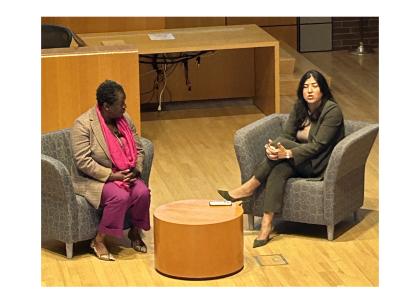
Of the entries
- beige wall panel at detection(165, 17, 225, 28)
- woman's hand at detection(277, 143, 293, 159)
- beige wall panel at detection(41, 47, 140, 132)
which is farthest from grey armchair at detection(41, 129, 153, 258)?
beige wall panel at detection(165, 17, 225, 28)

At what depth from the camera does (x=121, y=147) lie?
6.37m

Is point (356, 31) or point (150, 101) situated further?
point (356, 31)

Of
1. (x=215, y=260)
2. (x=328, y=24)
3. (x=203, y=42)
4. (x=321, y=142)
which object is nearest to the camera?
(x=215, y=260)

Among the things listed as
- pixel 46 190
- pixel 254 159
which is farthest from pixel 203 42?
pixel 46 190

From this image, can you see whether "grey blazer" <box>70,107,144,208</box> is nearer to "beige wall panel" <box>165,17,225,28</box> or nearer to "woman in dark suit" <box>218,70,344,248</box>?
"woman in dark suit" <box>218,70,344,248</box>

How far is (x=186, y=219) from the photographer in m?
6.03

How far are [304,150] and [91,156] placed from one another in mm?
1244

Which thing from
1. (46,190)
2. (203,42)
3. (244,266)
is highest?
(203,42)

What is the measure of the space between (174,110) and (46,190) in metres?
3.85

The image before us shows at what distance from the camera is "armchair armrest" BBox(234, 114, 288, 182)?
262 inches

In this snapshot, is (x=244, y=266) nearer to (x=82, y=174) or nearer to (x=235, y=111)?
(x=82, y=174)

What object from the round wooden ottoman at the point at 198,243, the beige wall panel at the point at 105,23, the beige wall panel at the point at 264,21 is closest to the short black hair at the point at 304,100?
the round wooden ottoman at the point at 198,243

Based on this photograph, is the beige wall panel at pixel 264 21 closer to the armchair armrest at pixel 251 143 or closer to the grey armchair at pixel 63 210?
the armchair armrest at pixel 251 143

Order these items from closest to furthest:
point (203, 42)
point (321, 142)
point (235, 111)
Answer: point (321, 142) < point (203, 42) < point (235, 111)
